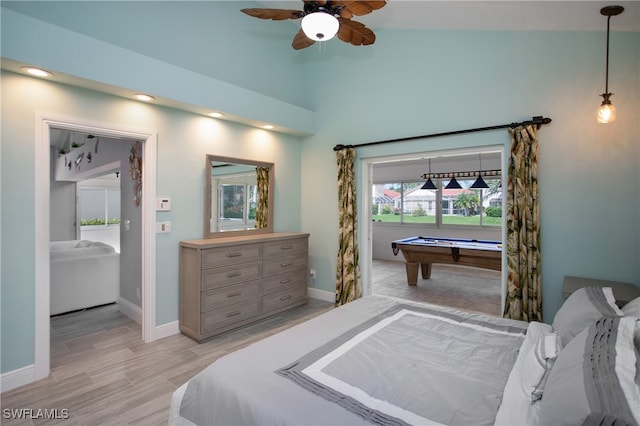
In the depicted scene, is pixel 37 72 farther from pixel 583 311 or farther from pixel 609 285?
pixel 609 285

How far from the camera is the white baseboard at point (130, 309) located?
3.82 m

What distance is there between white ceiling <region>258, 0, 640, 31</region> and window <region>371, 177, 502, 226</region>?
4.04m

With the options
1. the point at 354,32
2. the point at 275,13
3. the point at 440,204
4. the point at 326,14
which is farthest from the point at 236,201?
the point at 440,204

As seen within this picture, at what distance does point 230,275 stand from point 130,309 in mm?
1551

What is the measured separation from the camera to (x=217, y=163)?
384cm

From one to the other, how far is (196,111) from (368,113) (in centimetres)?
219

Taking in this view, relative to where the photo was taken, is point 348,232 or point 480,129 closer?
point 480,129

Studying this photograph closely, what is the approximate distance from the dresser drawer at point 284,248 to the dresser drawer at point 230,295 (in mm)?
379

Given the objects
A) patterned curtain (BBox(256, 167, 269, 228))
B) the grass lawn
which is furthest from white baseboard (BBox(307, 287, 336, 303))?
the grass lawn

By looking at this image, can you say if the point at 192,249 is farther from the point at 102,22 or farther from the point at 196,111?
the point at 102,22

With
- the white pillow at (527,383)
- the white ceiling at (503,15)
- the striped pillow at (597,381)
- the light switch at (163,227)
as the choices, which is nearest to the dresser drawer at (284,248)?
the light switch at (163,227)

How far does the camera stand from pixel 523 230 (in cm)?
311

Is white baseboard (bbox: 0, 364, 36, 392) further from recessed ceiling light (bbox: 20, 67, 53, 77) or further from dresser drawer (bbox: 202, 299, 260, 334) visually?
recessed ceiling light (bbox: 20, 67, 53, 77)

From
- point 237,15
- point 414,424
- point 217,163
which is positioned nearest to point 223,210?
point 217,163
